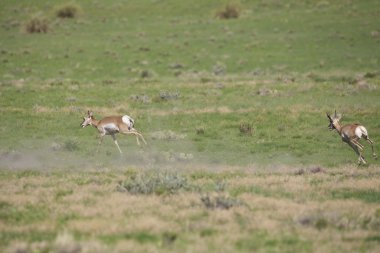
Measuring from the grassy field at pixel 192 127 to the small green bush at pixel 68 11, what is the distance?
16.4 inches

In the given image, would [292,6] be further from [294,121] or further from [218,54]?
[294,121]

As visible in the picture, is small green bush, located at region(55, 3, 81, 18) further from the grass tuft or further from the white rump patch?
the white rump patch

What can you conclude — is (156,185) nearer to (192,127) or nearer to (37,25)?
(192,127)

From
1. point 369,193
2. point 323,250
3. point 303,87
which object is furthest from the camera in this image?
point 303,87

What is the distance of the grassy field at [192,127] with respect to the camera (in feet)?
40.2

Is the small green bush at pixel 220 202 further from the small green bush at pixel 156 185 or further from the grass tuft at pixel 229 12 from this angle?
the grass tuft at pixel 229 12

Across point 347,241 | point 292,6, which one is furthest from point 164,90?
point 292,6

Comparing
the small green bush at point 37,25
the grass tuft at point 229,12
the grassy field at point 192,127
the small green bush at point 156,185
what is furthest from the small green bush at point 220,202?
the grass tuft at point 229,12

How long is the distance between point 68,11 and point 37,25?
318 inches

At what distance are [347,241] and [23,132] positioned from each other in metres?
20.0

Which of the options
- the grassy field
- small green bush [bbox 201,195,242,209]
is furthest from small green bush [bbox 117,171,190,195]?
small green bush [bbox 201,195,242,209]

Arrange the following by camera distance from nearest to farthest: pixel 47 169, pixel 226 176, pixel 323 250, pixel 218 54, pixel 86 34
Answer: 1. pixel 323 250
2. pixel 226 176
3. pixel 47 169
4. pixel 218 54
5. pixel 86 34

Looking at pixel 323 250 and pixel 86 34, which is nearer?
pixel 323 250

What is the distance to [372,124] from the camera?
28.7 metres
